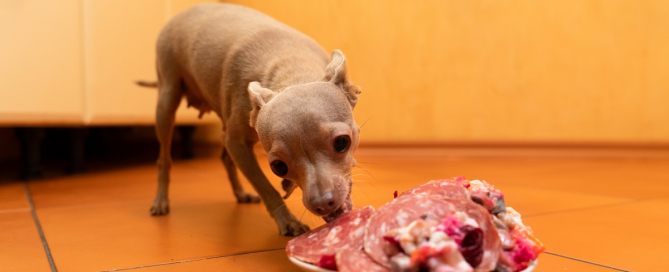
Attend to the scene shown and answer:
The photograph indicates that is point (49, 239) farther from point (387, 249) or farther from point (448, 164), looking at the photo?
point (448, 164)

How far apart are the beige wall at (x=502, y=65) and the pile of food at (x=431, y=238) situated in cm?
Result: 321

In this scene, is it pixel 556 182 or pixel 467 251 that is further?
pixel 556 182

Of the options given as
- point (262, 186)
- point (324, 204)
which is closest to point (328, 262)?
point (324, 204)

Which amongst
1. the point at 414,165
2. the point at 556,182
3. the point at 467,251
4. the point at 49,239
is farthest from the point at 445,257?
the point at 414,165

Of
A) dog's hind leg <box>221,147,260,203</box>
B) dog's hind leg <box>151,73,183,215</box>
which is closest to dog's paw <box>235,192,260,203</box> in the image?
dog's hind leg <box>221,147,260,203</box>

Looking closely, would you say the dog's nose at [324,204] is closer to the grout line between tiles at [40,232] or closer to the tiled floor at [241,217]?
the tiled floor at [241,217]

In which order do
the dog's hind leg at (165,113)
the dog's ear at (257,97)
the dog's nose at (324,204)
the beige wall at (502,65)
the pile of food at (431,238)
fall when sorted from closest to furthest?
the pile of food at (431,238)
the dog's nose at (324,204)
the dog's ear at (257,97)
the dog's hind leg at (165,113)
the beige wall at (502,65)

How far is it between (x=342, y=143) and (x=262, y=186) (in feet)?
1.66

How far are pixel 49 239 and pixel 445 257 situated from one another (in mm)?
1446

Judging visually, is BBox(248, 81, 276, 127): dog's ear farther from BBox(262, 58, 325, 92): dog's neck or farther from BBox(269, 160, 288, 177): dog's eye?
BBox(269, 160, 288, 177): dog's eye

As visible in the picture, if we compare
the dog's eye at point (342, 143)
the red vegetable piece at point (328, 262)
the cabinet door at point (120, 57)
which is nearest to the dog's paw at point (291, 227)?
the dog's eye at point (342, 143)

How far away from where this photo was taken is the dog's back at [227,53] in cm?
205

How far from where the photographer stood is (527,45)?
14.2 feet

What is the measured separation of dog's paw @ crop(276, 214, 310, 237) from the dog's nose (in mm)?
428
